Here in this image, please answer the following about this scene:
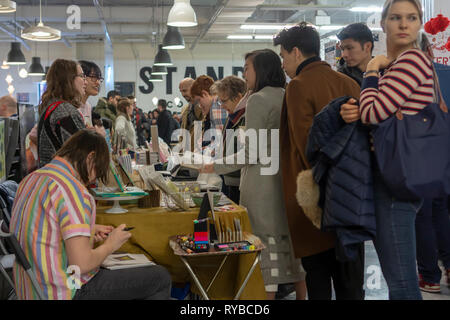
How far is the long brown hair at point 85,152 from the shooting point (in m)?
2.15

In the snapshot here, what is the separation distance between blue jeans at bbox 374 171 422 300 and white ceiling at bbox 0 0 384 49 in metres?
9.89

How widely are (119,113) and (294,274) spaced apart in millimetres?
5151

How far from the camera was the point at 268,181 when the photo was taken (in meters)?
2.97

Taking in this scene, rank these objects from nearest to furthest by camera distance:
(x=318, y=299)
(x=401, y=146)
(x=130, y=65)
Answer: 1. (x=401, y=146)
2. (x=318, y=299)
3. (x=130, y=65)

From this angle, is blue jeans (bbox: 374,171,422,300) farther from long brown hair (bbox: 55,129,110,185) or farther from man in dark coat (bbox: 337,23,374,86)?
man in dark coat (bbox: 337,23,374,86)

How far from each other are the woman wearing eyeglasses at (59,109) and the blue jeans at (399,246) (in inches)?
74.7

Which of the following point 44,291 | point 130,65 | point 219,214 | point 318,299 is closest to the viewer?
point 44,291

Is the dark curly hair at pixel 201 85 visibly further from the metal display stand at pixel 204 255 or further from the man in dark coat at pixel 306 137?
the metal display stand at pixel 204 255

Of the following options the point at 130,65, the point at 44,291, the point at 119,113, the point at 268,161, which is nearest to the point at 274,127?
the point at 268,161

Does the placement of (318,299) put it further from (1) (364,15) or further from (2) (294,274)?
(1) (364,15)

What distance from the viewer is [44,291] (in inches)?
80.4

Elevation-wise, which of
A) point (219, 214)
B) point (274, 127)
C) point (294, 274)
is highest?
point (274, 127)

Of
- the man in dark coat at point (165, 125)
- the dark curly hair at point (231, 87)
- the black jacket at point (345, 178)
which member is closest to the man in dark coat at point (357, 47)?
the dark curly hair at point (231, 87)

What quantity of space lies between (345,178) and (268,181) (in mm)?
1017
